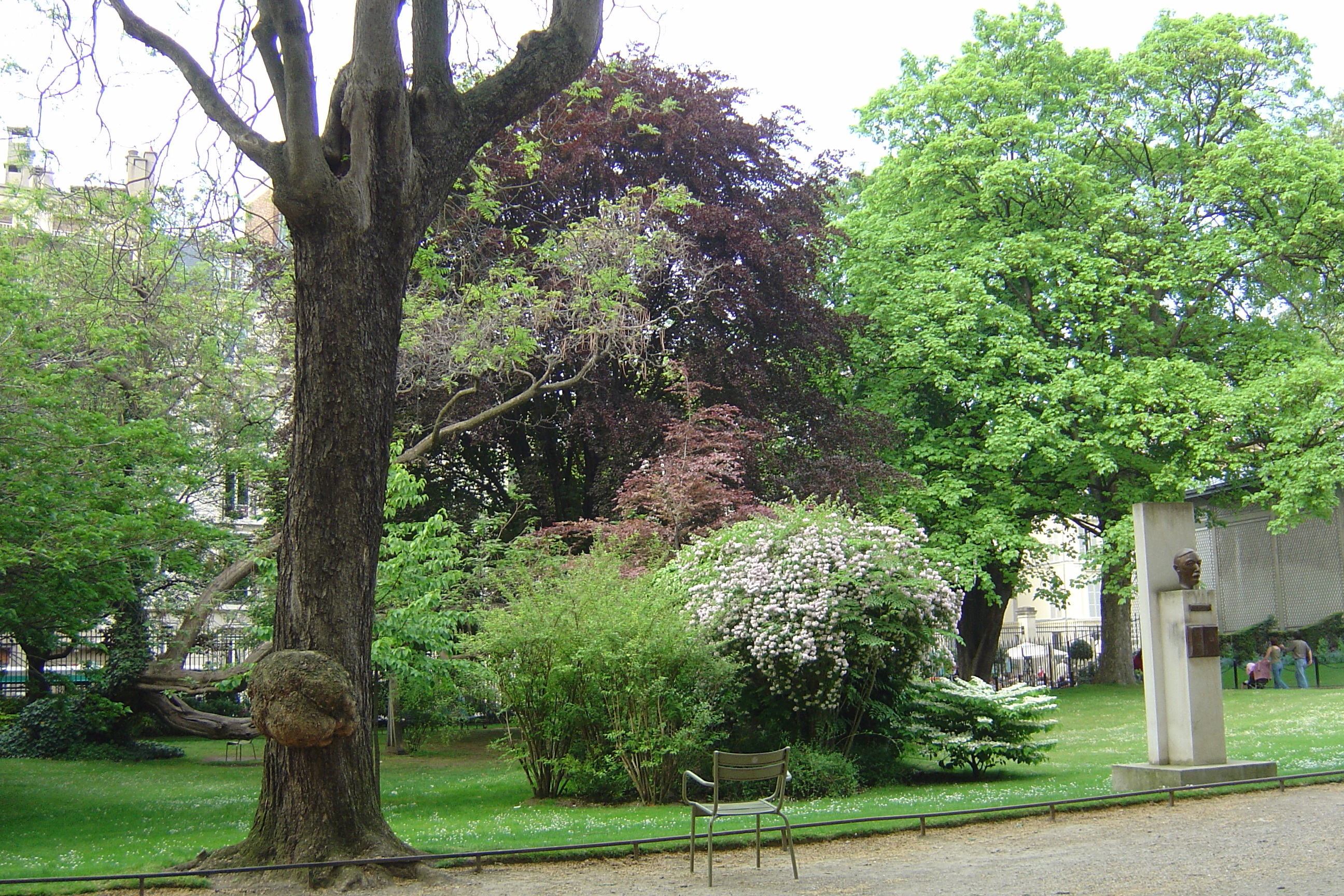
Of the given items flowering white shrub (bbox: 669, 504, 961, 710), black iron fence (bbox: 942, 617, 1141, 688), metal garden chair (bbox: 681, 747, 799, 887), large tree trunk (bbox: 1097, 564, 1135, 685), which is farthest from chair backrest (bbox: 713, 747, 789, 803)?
large tree trunk (bbox: 1097, 564, 1135, 685)

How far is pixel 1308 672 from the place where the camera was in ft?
107

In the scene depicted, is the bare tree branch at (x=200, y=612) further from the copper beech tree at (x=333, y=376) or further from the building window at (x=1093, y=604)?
the building window at (x=1093, y=604)

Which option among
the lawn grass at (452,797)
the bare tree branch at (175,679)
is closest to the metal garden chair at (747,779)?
the lawn grass at (452,797)

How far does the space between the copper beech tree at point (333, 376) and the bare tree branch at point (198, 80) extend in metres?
0.01

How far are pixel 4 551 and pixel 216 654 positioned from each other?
23.3 metres

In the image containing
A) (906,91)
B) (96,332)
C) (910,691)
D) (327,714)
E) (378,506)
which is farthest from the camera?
(906,91)

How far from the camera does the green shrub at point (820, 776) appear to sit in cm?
1352

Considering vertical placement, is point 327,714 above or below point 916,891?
above

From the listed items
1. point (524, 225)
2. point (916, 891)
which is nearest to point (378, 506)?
point (916, 891)

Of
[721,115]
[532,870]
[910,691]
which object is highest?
[721,115]

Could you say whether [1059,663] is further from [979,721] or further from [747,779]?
[747,779]

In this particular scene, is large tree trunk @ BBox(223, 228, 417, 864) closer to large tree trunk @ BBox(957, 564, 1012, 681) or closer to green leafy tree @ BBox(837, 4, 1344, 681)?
green leafy tree @ BBox(837, 4, 1344, 681)

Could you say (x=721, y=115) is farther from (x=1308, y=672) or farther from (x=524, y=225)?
(x=1308, y=672)

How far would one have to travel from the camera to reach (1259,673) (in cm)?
3142
